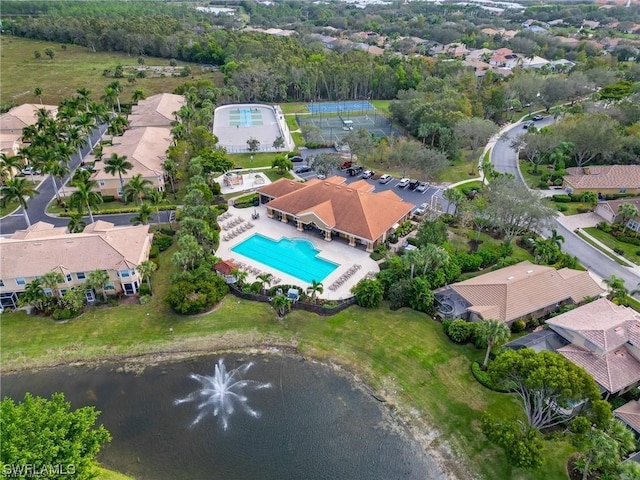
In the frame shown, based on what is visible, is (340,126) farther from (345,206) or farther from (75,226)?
(75,226)

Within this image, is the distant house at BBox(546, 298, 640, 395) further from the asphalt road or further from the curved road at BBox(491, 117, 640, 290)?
the asphalt road

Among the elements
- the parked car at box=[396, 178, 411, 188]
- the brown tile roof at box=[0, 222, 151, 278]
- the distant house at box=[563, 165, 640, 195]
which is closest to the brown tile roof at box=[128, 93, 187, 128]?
the brown tile roof at box=[0, 222, 151, 278]

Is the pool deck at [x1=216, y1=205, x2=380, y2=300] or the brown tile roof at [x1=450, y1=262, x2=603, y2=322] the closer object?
the brown tile roof at [x1=450, y1=262, x2=603, y2=322]

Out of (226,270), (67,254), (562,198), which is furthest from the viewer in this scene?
(562,198)

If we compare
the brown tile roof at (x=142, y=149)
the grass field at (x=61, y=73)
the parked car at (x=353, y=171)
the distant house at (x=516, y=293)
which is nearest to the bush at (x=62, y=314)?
the brown tile roof at (x=142, y=149)

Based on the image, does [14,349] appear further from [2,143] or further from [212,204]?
[2,143]

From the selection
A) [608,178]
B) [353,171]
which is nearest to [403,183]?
[353,171]

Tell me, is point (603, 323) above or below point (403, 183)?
above

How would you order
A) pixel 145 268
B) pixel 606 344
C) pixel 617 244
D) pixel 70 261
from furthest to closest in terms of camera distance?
pixel 617 244 → pixel 145 268 → pixel 70 261 → pixel 606 344
